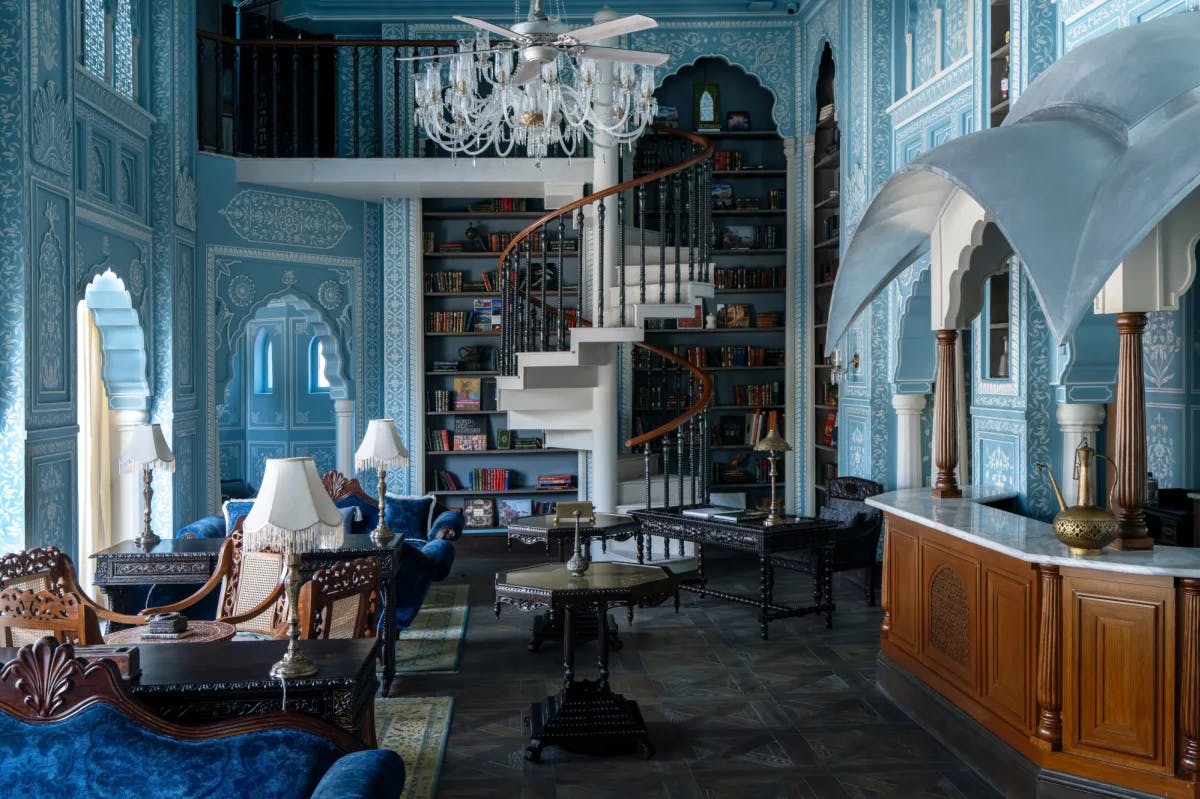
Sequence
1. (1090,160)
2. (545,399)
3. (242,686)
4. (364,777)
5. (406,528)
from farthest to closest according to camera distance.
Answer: (545,399), (406,528), (1090,160), (242,686), (364,777)

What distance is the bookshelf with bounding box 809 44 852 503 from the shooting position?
9672 millimetres

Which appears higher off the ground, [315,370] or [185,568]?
[315,370]

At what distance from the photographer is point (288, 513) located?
3.51 m

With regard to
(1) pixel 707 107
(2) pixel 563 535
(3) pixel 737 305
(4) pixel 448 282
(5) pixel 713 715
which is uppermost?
(1) pixel 707 107

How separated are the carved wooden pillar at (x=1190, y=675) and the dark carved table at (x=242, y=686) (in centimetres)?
269

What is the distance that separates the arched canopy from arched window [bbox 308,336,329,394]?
8.92 m

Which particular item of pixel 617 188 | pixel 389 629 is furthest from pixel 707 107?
pixel 389 629

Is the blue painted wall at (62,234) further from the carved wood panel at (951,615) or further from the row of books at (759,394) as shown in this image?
the row of books at (759,394)

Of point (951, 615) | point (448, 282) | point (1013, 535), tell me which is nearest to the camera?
point (1013, 535)

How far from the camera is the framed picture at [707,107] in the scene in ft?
34.2

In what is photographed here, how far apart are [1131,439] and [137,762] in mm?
3477

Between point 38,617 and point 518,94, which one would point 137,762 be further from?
point 518,94

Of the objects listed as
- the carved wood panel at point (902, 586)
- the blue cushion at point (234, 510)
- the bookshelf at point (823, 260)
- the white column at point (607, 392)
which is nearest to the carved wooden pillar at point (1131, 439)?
the carved wood panel at point (902, 586)

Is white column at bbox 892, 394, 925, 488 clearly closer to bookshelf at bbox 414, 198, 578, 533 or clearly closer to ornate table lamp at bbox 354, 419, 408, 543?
ornate table lamp at bbox 354, 419, 408, 543
